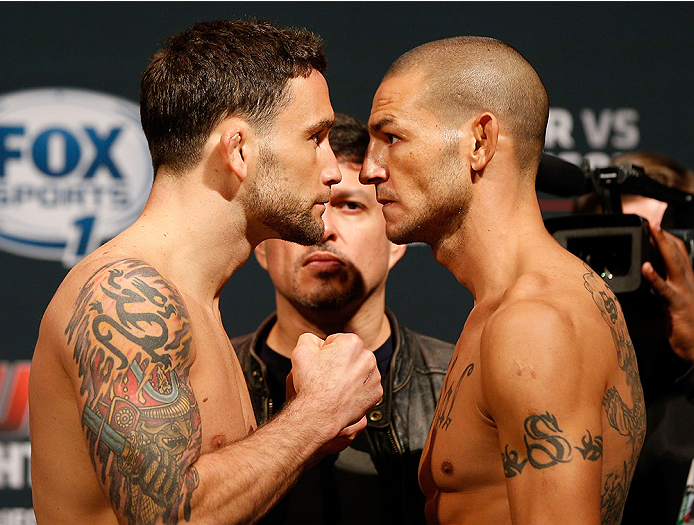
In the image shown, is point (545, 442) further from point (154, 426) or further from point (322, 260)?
point (322, 260)

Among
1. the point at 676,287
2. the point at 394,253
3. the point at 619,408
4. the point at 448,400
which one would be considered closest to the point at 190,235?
the point at 448,400

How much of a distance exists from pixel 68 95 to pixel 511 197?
1.72 meters


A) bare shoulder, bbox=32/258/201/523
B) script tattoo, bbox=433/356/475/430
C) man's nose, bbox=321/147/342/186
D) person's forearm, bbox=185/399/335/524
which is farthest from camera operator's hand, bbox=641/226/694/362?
bare shoulder, bbox=32/258/201/523

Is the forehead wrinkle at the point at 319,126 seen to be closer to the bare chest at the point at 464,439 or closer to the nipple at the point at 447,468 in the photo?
the bare chest at the point at 464,439

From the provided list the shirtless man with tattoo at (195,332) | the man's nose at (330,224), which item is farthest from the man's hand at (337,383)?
the man's nose at (330,224)

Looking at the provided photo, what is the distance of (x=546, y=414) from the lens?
3.32 ft

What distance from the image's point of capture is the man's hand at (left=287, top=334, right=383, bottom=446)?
1211 mm

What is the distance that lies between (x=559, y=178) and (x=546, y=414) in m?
0.69

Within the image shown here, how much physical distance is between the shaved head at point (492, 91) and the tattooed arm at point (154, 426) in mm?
590

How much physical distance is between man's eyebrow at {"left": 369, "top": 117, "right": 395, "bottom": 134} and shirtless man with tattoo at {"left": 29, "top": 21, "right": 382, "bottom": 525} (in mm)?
81

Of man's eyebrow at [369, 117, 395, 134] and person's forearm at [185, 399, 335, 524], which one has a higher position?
man's eyebrow at [369, 117, 395, 134]

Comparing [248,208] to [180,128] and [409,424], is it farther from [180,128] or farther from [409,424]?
[409,424]

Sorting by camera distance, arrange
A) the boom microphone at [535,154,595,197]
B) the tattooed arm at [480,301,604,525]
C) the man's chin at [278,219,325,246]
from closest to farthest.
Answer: the tattooed arm at [480,301,604,525] < the man's chin at [278,219,325,246] < the boom microphone at [535,154,595,197]

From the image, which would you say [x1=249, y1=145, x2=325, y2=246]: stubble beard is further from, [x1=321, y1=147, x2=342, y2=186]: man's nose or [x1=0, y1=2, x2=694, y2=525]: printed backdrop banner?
[x1=0, y1=2, x2=694, y2=525]: printed backdrop banner
